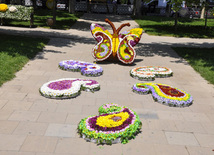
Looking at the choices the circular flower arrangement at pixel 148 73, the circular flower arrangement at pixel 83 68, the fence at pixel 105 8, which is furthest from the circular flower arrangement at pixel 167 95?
the fence at pixel 105 8

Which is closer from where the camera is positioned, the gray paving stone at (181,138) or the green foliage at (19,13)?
the gray paving stone at (181,138)

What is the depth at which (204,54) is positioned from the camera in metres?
14.4

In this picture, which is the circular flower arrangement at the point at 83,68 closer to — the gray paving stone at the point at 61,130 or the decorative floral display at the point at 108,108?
the decorative floral display at the point at 108,108

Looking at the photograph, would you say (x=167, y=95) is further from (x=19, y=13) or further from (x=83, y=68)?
(x=19, y=13)

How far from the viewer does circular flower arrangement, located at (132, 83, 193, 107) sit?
7.43m

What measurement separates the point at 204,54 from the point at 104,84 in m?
8.26

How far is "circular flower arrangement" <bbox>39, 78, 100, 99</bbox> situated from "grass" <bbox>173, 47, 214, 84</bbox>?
5336 mm

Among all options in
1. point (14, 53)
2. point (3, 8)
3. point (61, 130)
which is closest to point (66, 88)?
point (61, 130)

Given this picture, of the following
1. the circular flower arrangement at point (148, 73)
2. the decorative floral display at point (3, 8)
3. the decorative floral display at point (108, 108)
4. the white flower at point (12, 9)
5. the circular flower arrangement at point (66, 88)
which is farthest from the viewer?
the white flower at point (12, 9)

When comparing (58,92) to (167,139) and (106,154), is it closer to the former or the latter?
(106,154)

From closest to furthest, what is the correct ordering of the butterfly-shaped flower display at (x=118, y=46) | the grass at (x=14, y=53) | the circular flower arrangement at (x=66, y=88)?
the circular flower arrangement at (x=66, y=88), the grass at (x=14, y=53), the butterfly-shaped flower display at (x=118, y=46)

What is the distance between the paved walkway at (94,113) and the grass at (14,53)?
322 mm

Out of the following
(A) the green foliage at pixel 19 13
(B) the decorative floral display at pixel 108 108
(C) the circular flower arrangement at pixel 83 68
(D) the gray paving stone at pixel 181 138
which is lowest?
(D) the gray paving stone at pixel 181 138

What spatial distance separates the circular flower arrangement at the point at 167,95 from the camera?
7426 mm
